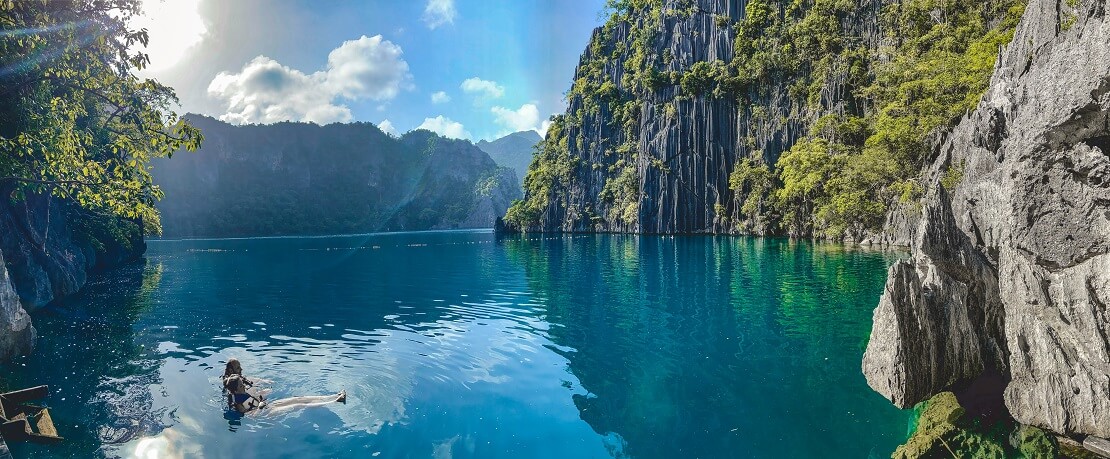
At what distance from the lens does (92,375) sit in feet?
51.4

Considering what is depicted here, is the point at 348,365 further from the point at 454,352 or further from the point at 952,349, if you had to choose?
the point at 952,349

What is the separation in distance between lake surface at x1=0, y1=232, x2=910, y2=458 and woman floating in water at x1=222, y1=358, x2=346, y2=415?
14.3 inches

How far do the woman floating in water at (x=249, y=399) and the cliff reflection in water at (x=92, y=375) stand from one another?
1.42 meters

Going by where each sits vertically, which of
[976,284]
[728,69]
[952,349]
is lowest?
[952,349]

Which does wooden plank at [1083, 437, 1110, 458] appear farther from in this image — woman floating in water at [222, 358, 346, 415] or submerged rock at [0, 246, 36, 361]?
submerged rock at [0, 246, 36, 361]

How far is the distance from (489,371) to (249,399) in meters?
6.12

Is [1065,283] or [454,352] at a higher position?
[1065,283]

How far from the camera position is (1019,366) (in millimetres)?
9547

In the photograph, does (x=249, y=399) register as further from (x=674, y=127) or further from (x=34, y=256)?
(x=674, y=127)

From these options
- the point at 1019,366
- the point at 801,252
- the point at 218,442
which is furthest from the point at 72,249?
the point at 801,252

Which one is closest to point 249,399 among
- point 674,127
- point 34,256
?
point 34,256

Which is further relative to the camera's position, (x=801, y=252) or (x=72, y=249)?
(x=801, y=252)

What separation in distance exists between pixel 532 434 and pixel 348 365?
7.57m

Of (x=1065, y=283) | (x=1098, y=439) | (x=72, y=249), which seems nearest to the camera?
(x=1098, y=439)
